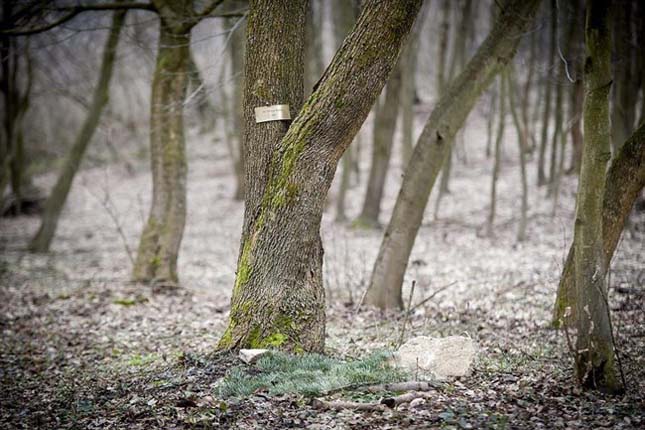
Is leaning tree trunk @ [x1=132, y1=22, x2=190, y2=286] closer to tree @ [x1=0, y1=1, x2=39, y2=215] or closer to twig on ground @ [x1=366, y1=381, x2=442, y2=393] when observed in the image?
twig on ground @ [x1=366, y1=381, x2=442, y2=393]

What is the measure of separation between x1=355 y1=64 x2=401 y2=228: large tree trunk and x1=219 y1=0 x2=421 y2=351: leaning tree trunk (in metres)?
9.91

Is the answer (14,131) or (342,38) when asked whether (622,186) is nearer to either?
(342,38)

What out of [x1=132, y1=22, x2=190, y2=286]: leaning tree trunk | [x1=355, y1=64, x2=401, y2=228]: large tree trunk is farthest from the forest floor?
[x1=355, y1=64, x2=401, y2=228]: large tree trunk

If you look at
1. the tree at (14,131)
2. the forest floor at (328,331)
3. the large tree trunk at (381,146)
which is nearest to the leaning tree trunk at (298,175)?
the forest floor at (328,331)

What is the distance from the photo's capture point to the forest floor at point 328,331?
14.6 ft

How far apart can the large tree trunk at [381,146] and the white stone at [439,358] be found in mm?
10410

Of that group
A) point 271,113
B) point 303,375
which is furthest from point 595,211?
point 271,113

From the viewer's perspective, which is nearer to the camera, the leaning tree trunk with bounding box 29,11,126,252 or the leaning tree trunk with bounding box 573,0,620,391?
the leaning tree trunk with bounding box 573,0,620,391

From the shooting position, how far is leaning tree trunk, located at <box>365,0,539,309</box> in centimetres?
768

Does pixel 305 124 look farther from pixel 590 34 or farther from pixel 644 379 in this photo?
pixel 644 379

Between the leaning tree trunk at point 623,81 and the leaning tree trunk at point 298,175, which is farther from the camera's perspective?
the leaning tree trunk at point 623,81

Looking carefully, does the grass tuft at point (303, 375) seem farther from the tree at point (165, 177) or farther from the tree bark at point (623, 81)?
the tree bark at point (623, 81)

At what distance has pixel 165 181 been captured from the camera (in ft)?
33.2

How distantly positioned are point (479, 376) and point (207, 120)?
29845mm
